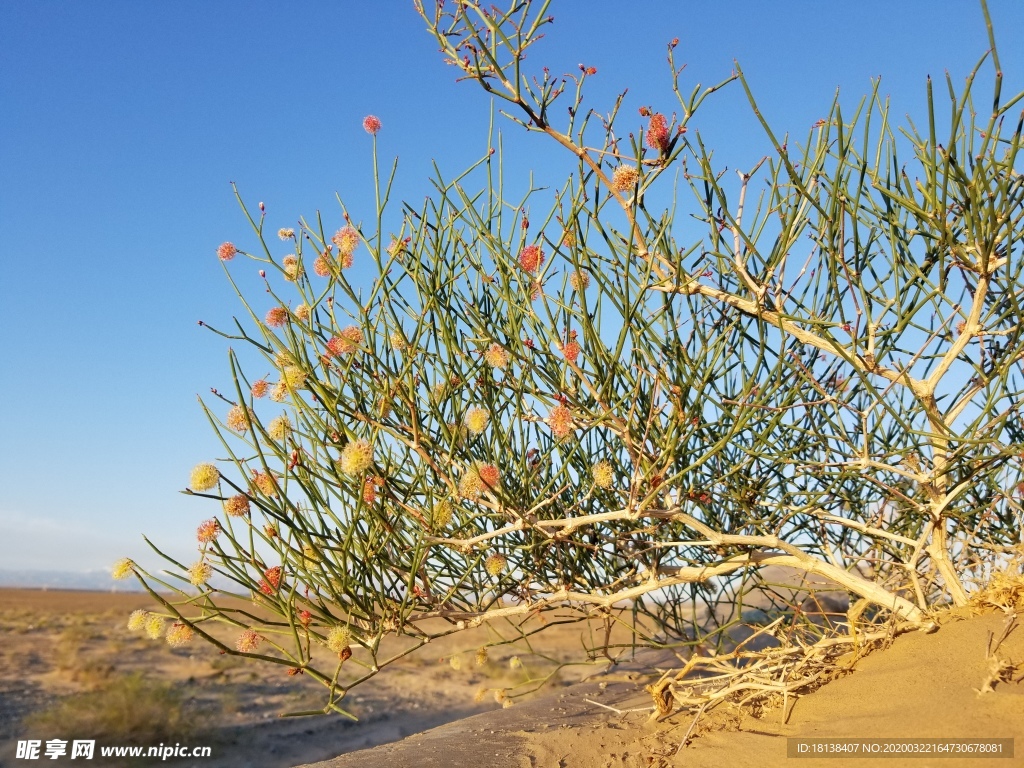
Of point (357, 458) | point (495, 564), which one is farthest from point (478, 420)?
point (495, 564)

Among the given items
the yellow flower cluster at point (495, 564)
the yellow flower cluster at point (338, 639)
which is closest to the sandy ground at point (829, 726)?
the yellow flower cluster at point (495, 564)

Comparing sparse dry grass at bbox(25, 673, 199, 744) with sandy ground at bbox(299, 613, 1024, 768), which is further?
Result: sparse dry grass at bbox(25, 673, 199, 744)

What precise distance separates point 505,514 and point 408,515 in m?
0.39

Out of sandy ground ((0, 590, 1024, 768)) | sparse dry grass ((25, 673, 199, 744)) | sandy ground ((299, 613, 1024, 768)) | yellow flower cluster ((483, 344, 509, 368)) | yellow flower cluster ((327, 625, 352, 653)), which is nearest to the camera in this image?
sandy ground ((299, 613, 1024, 768))

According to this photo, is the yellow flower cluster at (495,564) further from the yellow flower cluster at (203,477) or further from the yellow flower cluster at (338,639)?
the yellow flower cluster at (203,477)

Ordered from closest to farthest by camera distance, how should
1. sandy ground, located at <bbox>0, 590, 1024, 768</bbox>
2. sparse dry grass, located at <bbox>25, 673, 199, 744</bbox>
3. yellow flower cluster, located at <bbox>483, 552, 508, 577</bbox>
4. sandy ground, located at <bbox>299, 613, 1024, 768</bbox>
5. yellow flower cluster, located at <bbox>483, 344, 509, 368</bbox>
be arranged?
sandy ground, located at <bbox>299, 613, 1024, 768</bbox>, sandy ground, located at <bbox>0, 590, 1024, 768</bbox>, yellow flower cluster, located at <bbox>483, 344, 509, 368</bbox>, yellow flower cluster, located at <bbox>483, 552, 508, 577</bbox>, sparse dry grass, located at <bbox>25, 673, 199, 744</bbox>

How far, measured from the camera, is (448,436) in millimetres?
2850

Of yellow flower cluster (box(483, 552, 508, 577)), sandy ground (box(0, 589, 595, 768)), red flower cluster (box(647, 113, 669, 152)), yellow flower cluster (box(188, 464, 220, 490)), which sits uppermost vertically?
red flower cluster (box(647, 113, 669, 152))

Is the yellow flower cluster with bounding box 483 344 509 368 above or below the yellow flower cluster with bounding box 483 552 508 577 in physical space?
above

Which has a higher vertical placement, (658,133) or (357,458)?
(658,133)

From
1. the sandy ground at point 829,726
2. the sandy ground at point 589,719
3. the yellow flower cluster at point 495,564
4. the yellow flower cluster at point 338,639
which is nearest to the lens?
the sandy ground at point 829,726

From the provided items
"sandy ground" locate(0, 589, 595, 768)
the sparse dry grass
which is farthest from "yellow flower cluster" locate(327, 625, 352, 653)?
the sparse dry grass

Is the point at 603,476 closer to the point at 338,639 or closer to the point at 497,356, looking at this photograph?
the point at 497,356

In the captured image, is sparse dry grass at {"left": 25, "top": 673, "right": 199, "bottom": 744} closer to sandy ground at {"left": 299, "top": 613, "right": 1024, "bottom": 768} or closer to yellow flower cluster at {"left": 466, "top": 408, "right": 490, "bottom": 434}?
sandy ground at {"left": 299, "top": 613, "right": 1024, "bottom": 768}
